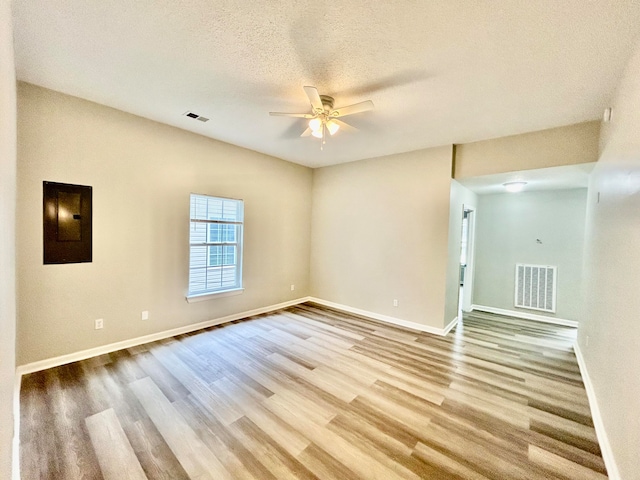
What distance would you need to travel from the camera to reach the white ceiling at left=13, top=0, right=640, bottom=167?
164 cm

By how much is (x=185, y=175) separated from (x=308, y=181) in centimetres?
253

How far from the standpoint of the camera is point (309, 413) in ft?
7.14

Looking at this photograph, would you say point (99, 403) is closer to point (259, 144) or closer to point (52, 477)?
point (52, 477)

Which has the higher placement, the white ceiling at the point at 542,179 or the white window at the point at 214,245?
the white ceiling at the point at 542,179

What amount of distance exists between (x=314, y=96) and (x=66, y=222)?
292 centimetres

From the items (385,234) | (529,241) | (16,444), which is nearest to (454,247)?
(385,234)

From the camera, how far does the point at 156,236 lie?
11.3 ft

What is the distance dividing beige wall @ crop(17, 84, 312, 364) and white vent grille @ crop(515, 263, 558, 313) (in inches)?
202

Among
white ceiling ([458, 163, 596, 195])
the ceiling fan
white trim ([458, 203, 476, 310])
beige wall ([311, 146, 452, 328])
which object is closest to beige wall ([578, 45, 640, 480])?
white ceiling ([458, 163, 596, 195])

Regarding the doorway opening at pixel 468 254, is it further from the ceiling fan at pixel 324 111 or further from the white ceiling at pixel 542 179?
the ceiling fan at pixel 324 111

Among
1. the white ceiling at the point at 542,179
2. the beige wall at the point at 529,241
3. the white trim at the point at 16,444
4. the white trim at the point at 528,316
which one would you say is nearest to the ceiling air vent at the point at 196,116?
the white trim at the point at 16,444

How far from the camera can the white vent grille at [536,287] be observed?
188 inches

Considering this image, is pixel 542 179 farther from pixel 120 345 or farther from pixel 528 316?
pixel 120 345

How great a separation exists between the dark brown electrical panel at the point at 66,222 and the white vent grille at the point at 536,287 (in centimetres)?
689
